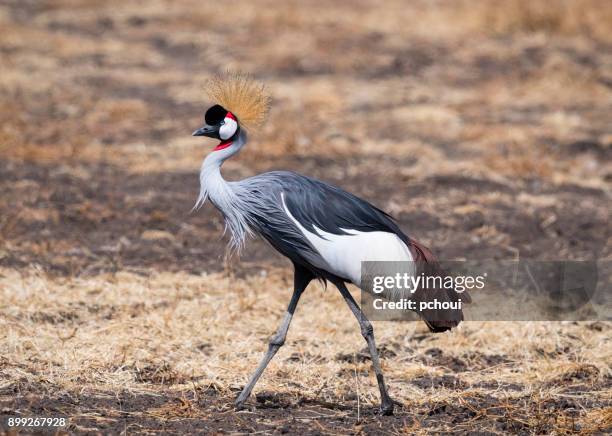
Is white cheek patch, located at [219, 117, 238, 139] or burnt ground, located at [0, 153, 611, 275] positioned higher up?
white cheek patch, located at [219, 117, 238, 139]

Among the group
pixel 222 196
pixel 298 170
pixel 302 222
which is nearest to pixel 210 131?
pixel 222 196

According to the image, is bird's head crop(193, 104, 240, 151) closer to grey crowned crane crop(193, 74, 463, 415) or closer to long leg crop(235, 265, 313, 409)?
grey crowned crane crop(193, 74, 463, 415)

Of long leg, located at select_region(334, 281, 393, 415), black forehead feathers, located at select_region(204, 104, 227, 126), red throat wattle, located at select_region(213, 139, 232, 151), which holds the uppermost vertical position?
black forehead feathers, located at select_region(204, 104, 227, 126)

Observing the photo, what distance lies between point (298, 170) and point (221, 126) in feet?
16.4

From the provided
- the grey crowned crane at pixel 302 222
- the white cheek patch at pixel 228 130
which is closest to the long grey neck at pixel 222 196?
the grey crowned crane at pixel 302 222

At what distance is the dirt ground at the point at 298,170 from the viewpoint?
17.3ft

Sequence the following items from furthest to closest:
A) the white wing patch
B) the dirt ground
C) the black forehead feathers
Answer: the dirt ground → the black forehead feathers → the white wing patch

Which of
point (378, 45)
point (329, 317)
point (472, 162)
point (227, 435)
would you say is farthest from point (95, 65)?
point (227, 435)

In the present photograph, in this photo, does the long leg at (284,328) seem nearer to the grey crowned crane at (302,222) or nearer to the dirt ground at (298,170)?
the grey crowned crane at (302,222)

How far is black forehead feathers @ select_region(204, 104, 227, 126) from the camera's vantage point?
5.05m

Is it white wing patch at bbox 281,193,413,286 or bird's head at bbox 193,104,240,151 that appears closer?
white wing patch at bbox 281,193,413,286

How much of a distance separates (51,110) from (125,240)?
174 inches

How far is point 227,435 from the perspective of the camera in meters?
4.59

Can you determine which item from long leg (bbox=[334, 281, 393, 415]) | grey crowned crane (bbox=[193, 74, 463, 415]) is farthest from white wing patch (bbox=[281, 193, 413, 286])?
long leg (bbox=[334, 281, 393, 415])
